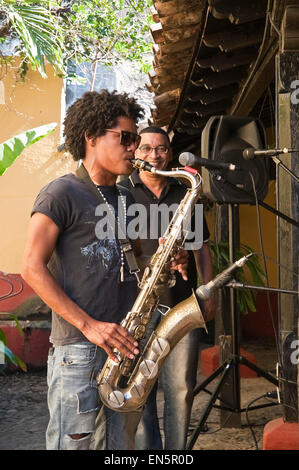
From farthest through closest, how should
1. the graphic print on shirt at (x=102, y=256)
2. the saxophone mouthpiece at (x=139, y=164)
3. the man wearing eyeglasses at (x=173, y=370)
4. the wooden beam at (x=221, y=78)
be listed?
the wooden beam at (x=221, y=78), the man wearing eyeglasses at (x=173, y=370), the saxophone mouthpiece at (x=139, y=164), the graphic print on shirt at (x=102, y=256)

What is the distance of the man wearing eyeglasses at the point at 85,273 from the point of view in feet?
7.84

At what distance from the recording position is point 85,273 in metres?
2.49

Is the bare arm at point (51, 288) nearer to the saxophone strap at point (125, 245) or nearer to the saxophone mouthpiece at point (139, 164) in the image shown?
the saxophone strap at point (125, 245)

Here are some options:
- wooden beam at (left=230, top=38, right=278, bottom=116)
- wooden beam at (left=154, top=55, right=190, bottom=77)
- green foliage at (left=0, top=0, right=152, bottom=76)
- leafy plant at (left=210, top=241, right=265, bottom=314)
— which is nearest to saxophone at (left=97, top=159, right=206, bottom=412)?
wooden beam at (left=230, top=38, right=278, bottom=116)

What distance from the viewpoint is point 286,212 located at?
3775mm

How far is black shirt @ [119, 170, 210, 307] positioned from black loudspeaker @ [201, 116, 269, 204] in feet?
0.92

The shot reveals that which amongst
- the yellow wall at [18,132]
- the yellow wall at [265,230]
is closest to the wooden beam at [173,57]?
the yellow wall at [18,132]

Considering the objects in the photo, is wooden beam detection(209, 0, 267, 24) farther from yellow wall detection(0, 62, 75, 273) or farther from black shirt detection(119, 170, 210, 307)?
yellow wall detection(0, 62, 75, 273)

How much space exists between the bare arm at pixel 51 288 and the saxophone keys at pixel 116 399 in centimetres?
27

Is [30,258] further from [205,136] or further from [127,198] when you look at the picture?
[205,136]

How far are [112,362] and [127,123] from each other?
36.7 inches

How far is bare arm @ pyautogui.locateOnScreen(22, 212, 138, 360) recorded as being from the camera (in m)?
2.37

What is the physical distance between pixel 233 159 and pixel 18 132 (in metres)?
6.49
